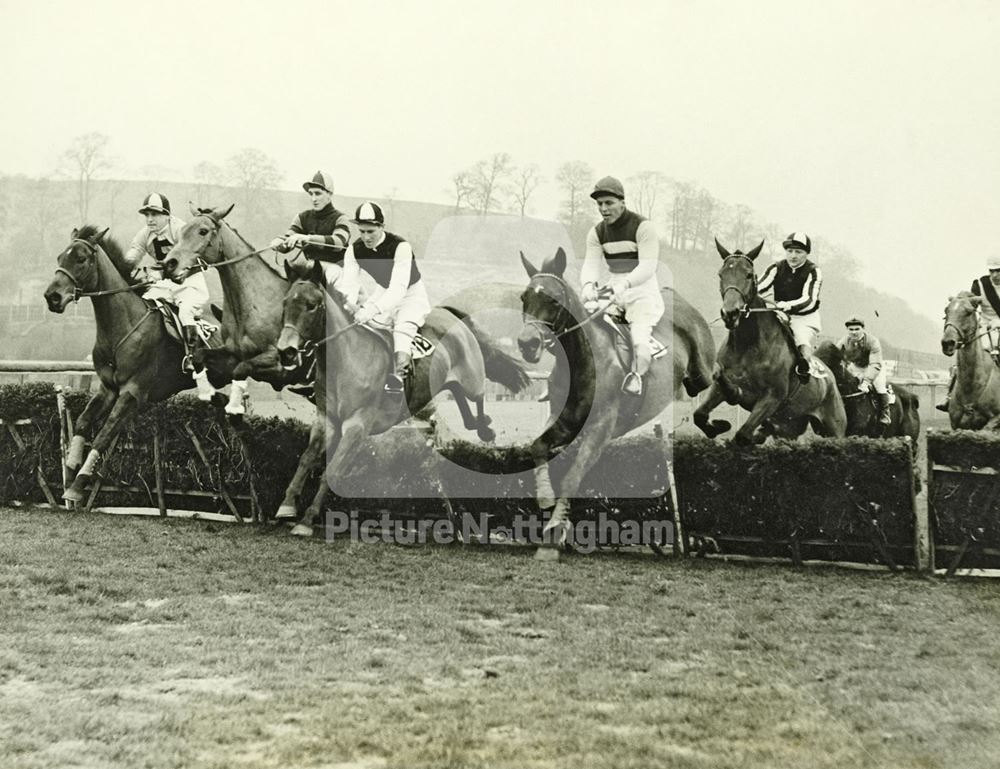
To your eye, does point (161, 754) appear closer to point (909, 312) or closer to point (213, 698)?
point (213, 698)

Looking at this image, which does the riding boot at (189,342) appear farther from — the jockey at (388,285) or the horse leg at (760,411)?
the horse leg at (760,411)

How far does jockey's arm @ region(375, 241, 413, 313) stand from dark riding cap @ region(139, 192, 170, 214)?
2537mm

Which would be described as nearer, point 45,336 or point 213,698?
point 213,698

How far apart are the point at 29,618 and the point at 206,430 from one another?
3.69m

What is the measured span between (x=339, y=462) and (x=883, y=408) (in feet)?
19.0

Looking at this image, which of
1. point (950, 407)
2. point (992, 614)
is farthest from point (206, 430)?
point (950, 407)

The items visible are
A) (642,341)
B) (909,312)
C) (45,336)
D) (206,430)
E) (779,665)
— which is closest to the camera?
(779,665)

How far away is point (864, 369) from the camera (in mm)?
10180

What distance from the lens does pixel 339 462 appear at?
7.95 meters

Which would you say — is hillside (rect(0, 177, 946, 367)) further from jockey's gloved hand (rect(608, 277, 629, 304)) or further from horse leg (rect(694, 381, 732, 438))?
horse leg (rect(694, 381, 732, 438))

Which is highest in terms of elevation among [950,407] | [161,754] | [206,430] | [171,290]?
[171,290]

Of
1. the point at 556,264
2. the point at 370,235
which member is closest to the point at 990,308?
the point at 556,264

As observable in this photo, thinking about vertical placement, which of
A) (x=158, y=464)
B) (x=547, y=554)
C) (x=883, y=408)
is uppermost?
(x=883, y=408)

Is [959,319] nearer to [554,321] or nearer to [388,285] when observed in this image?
[554,321]
